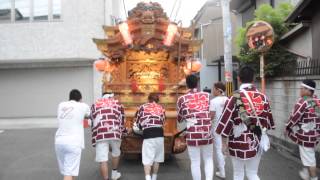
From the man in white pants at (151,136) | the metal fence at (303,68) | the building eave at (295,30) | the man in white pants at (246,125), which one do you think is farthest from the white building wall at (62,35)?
the man in white pants at (246,125)

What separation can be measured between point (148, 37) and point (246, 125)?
5.12 m

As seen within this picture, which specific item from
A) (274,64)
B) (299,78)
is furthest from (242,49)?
(299,78)

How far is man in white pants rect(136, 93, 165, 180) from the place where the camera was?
7852 mm

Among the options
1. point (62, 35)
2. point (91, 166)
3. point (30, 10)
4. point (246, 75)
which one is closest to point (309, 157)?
point (246, 75)

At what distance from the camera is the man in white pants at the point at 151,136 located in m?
7.85

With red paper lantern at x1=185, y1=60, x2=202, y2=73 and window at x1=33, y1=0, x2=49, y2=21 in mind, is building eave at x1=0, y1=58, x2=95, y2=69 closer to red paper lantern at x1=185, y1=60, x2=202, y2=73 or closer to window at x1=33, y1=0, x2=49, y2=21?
window at x1=33, y1=0, x2=49, y2=21

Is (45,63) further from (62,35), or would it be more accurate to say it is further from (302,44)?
(302,44)

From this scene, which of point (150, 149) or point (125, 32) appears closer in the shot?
point (150, 149)

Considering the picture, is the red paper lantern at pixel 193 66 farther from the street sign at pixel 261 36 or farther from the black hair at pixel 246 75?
the black hair at pixel 246 75

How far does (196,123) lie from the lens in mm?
7172

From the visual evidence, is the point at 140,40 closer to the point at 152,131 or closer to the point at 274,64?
the point at 152,131

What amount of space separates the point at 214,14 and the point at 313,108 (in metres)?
28.5

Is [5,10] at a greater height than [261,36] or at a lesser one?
greater

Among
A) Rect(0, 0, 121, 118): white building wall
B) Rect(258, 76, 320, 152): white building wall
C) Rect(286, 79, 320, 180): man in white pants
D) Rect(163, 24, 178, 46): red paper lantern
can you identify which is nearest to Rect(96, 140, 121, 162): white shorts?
Rect(163, 24, 178, 46): red paper lantern
